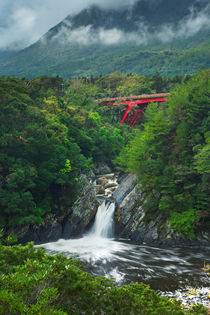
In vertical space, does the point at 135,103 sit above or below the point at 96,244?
above

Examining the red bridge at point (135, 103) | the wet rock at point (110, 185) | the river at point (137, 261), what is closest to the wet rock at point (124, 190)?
the wet rock at point (110, 185)

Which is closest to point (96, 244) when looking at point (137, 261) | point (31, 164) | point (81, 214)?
point (81, 214)

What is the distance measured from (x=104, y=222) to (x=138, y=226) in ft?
11.3

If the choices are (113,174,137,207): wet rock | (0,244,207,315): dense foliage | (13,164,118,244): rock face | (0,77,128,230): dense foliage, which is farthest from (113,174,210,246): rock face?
(0,244,207,315): dense foliage

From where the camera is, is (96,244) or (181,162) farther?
(181,162)

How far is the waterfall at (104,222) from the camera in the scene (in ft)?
71.3

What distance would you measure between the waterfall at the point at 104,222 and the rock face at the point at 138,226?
0.57 metres

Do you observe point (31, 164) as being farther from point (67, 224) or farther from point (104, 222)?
point (104, 222)

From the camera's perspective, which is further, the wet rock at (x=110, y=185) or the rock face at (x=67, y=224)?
the wet rock at (x=110, y=185)

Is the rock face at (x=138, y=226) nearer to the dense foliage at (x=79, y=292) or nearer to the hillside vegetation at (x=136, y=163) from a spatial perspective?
the hillside vegetation at (x=136, y=163)

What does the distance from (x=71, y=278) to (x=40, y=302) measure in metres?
2.18

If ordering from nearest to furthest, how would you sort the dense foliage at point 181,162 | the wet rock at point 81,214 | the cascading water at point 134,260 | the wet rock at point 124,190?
the cascading water at point 134,260
the dense foliage at point 181,162
the wet rock at point 81,214
the wet rock at point 124,190

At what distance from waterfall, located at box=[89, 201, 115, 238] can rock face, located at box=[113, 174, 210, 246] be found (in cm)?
57

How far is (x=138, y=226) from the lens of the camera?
2089cm
